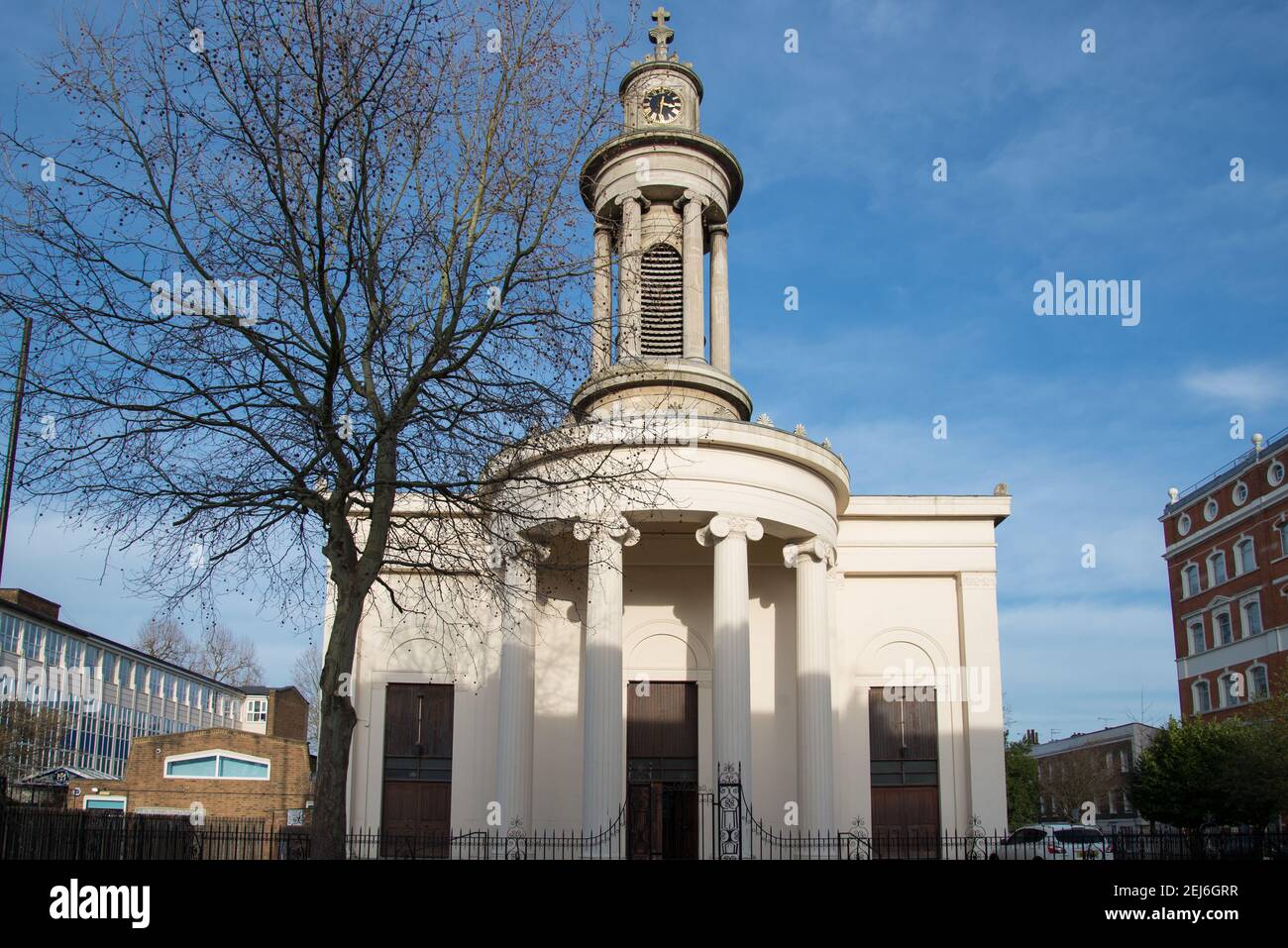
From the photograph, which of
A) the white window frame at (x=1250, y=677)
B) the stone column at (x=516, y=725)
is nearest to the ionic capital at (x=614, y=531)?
the stone column at (x=516, y=725)

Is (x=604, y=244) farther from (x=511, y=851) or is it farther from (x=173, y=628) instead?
(x=173, y=628)

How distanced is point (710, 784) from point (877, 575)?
7.09 metres

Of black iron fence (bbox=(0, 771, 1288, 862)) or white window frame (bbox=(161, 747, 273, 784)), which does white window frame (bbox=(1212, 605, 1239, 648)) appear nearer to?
black iron fence (bbox=(0, 771, 1288, 862))

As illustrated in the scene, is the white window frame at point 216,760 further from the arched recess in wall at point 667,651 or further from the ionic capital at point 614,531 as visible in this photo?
the ionic capital at point 614,531

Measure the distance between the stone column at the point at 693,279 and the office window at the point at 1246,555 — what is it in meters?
37.8

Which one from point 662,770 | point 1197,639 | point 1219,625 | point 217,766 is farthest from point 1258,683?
point 217,766

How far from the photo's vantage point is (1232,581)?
2231 inches

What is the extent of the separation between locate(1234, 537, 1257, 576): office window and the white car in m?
25.3

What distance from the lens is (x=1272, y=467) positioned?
53.1 m

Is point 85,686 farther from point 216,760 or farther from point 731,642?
point 731,642

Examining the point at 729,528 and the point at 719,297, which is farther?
the point at 719,297

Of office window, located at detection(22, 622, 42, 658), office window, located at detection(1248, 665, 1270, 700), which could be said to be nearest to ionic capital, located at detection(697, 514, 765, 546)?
office window, located at detection(1248, 665, 1270, 700)

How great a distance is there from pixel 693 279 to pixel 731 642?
1035cm
